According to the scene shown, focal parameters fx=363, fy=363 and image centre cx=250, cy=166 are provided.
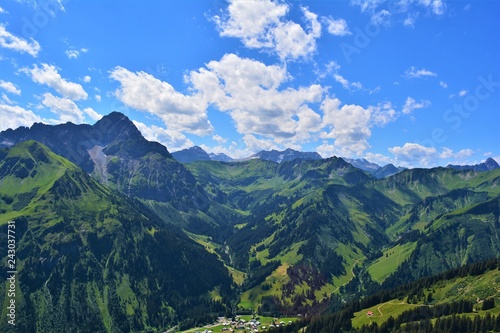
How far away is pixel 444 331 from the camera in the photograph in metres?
147

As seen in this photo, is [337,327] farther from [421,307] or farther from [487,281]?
[487,281]

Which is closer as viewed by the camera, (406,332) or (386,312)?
(406,332)

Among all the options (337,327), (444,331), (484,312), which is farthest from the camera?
(337,327)

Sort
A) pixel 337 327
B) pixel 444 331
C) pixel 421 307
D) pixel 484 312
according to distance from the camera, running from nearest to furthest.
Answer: pixel 444 331 < pixel 484 312 < pixel 421 307 < pixel 337 327

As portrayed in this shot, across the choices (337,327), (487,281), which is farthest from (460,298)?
(337,327)

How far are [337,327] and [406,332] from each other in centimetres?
4454

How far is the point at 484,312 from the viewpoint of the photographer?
524 ft

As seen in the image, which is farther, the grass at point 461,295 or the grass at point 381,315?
the grass at point 381,315

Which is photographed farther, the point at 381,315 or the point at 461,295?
the point at 381,315

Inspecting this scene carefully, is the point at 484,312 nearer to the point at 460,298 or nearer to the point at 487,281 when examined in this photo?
the point at 460,298

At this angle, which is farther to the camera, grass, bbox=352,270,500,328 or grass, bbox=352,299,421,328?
grass, bbox=352,299,421,328

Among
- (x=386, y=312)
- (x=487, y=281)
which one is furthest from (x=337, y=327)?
(x=487, y=281)

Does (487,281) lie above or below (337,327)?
above

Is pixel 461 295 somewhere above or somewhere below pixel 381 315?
above
